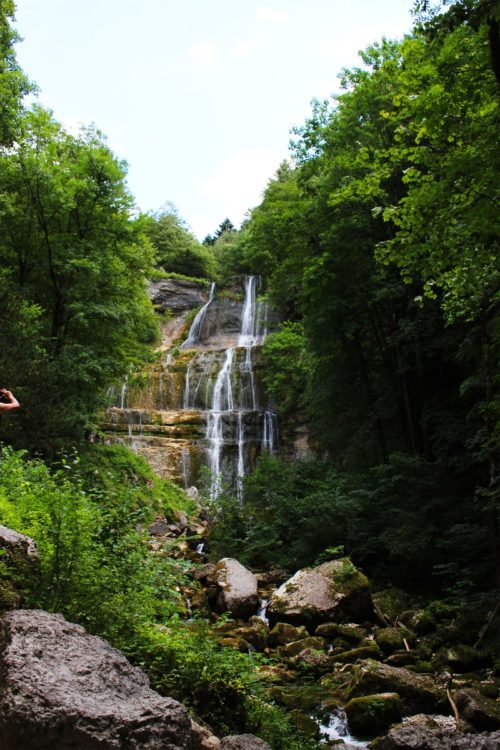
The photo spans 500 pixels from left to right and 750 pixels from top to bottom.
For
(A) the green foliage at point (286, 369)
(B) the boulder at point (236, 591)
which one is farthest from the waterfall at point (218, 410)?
(B) the boulder at point (236, 591)

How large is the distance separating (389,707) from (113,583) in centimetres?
332

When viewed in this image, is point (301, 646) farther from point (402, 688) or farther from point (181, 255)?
point (181, 255)

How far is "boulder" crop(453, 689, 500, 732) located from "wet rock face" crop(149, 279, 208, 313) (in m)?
32.4

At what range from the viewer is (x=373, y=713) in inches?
217

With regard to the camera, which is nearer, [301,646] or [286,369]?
[301,646]

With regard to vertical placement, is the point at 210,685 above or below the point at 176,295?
below

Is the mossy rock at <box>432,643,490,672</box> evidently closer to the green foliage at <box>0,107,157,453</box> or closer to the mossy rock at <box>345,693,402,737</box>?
the mossy rock at <box>345,693,402,737</box>

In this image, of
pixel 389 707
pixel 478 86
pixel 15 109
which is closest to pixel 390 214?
pixel 478 86

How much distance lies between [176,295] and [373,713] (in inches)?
1310

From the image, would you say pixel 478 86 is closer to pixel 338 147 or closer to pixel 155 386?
pixel 338 147

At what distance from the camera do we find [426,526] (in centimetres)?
973

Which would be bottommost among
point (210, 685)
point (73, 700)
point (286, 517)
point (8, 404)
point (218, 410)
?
point (286, 517)

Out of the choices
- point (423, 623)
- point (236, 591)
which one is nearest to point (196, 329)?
point (236, 591)

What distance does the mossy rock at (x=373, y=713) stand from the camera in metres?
→ 5.49
